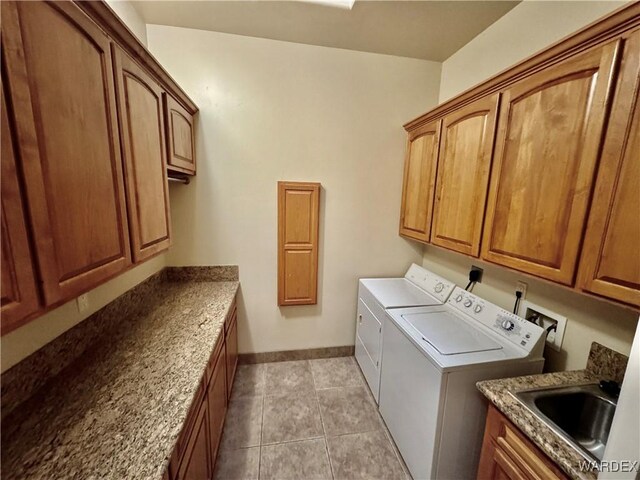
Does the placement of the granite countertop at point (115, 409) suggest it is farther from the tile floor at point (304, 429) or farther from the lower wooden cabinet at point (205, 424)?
the tile floor at point (304, 429)

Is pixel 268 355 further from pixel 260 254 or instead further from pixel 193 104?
pixel 193 104

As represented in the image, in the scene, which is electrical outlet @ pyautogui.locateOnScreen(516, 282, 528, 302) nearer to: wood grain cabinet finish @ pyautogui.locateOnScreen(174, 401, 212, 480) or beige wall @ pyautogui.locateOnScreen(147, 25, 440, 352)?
beige wall @ pyautogui.locateOnScreen(147, 25, 440, 352)

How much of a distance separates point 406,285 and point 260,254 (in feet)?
4.50

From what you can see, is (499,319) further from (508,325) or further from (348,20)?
(348,20)

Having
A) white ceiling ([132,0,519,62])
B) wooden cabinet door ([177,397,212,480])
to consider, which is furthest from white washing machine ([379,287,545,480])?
white ceiling ([132,0,519,62])

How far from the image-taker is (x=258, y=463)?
1.57 m

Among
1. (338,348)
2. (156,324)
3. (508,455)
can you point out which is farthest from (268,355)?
(508,455)

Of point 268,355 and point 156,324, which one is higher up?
point 156,324

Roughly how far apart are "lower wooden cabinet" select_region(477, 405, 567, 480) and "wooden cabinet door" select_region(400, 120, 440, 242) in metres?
1.23

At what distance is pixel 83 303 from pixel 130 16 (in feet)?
6.10

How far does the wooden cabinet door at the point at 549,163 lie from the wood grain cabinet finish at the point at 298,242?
4.38 ft

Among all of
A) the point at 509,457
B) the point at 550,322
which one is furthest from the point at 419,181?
the point at 509,457

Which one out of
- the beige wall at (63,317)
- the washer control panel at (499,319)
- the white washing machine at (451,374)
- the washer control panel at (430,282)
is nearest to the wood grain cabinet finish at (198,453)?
the beige wall at (63,317)

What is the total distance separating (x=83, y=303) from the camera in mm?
1248
